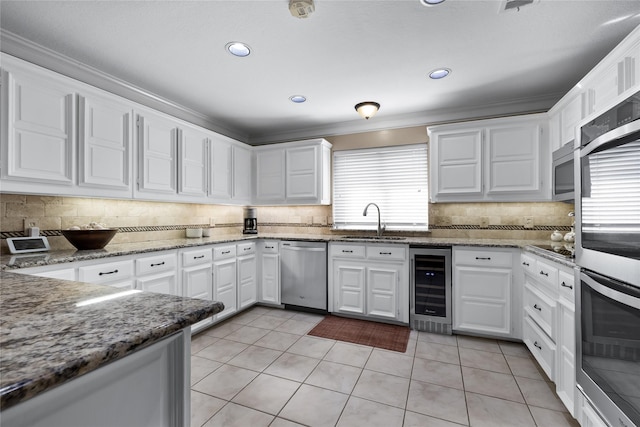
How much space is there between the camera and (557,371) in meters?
1.93

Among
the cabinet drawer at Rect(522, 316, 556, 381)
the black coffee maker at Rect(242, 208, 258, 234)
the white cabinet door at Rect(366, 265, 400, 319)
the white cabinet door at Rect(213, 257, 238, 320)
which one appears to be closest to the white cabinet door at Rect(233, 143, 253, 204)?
the black coffee maker at Rect(242, 208, 258, 234)

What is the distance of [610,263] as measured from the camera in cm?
126

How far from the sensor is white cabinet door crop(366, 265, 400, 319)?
3297 mm

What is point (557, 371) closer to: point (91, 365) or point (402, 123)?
point (91, 365)

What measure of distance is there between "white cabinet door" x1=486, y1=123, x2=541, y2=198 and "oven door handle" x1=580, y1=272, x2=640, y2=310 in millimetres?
1893

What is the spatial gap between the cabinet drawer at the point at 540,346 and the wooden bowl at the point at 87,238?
11.4 ft

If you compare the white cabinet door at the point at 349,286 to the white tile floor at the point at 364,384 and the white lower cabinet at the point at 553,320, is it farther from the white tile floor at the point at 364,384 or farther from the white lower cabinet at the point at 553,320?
the white lower cabinet at the point at 553,320

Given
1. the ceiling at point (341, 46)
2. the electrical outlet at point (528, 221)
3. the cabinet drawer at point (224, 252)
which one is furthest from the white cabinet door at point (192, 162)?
the electrical outlet at point (528, 221)

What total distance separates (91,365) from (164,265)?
8.00 feet

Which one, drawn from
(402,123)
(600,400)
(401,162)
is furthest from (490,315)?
(402,123)

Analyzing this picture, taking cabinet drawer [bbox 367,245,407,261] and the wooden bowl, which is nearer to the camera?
the wooden bowl

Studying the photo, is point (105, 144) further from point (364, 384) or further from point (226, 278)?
point (364, 384)

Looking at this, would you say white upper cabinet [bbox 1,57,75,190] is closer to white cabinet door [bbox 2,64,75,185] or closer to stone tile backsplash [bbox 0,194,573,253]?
white cabinet door [bbox 2,64,75,185]

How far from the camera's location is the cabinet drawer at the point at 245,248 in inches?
144
